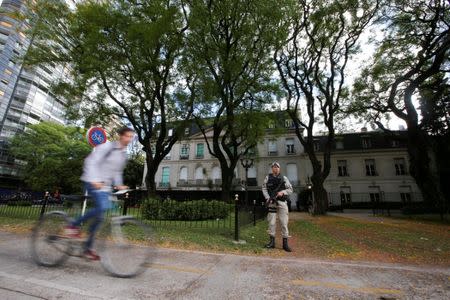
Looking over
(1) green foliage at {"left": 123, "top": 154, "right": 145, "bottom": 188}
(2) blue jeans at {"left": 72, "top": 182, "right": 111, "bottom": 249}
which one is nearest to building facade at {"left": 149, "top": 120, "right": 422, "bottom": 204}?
(1) green foliage at {"left": 123, "top": 154, "right": 145, "bottom": 188}

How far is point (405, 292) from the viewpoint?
9.16 feet

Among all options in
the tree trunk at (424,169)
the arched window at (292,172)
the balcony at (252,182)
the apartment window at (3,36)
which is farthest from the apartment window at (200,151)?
the apartment window at (3,36)

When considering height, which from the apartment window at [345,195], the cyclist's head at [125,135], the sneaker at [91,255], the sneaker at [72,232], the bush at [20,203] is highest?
the apartment window at [345,195]

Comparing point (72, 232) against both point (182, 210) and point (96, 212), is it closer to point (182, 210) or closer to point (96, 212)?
point (96, 212)

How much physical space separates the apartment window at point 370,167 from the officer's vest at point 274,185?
106ft

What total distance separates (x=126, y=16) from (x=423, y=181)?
23.5 metres

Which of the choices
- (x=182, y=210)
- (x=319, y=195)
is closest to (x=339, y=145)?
(x=319, y=195)

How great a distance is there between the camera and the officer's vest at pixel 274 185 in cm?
543

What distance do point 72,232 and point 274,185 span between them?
414 cm

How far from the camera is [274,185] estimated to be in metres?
5.56

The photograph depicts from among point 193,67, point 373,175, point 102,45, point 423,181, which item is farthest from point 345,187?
point 102,45

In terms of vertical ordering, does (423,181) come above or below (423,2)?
below

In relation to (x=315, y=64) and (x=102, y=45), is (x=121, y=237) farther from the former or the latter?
(x=315, y=64)

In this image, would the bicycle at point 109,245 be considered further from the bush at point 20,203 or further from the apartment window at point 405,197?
the apartment window at point 405,197
